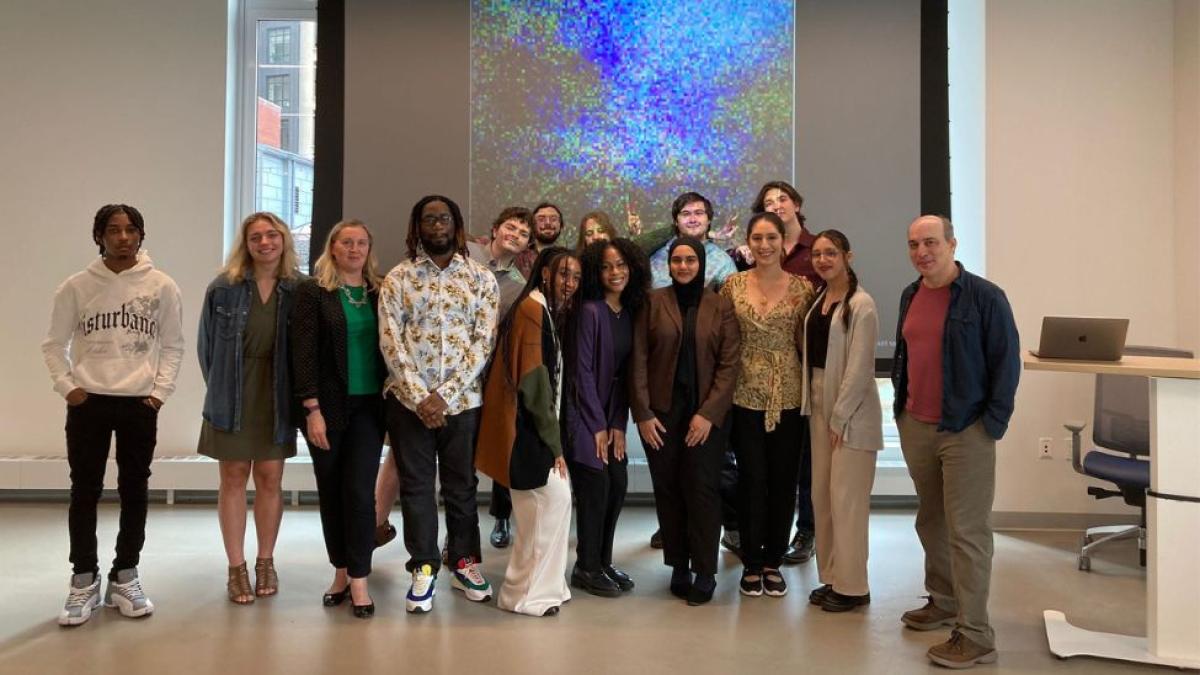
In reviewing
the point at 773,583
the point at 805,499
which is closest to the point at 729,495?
the point at 805,499

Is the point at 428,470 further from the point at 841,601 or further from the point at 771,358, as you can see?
the point at 841,601

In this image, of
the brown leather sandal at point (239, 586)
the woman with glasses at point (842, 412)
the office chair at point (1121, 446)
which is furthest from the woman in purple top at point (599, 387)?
the office chair at point (1121, 446)

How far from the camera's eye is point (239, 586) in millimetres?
3236

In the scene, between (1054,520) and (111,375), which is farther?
(1054,520)

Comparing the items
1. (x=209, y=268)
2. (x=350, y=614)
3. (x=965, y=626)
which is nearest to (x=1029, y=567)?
(x=965, y=626)

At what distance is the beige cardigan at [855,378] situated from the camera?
305 centimetres

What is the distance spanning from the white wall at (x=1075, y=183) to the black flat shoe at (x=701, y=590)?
2.23 metres

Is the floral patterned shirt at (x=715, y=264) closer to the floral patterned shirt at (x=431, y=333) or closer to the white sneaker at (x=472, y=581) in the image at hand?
the floral patterned shirt at (x=431, y=333)

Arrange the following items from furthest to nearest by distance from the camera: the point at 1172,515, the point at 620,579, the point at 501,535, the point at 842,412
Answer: the point at 501,535, the point at 620,579, the point at 842,412, the point at 1172,515

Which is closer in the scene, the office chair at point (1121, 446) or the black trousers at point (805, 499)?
the office chair at point (1121, 446)

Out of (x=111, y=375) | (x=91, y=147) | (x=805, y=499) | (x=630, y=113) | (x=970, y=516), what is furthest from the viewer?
(x=91, y=147)

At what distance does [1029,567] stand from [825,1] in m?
3.19

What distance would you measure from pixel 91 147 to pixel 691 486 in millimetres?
4094

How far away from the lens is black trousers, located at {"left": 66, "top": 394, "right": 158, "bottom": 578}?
2.96 metres
